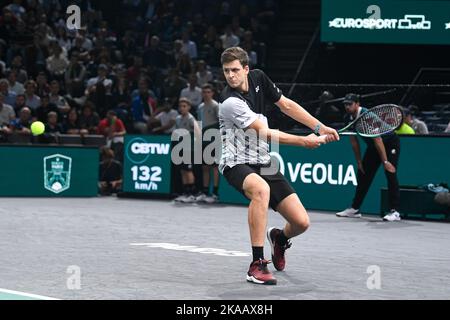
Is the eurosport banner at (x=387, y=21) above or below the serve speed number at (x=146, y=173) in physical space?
above

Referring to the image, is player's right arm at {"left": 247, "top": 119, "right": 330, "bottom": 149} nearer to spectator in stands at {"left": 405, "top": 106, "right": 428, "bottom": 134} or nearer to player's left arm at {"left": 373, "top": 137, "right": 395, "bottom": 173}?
player's left arm at {"left": 373, "top": 137, "right": 395, "bottom": 173}

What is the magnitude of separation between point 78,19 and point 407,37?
825 centimetres

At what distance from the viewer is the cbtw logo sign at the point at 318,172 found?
54.0 ft

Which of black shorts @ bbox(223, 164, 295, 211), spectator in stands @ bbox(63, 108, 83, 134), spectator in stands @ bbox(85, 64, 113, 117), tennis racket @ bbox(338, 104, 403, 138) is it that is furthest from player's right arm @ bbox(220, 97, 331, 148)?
spectator in stands @ bbox(85, 64, 113, 117)

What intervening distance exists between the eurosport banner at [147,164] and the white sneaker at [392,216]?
5.10 meters

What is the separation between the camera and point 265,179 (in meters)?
8.66

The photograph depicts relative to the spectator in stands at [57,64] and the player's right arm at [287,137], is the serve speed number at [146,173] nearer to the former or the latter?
the spectator in stands at [57,64]

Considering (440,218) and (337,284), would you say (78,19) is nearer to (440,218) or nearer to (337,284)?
(440,218)

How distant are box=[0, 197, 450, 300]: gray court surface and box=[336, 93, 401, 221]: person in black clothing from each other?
286mm

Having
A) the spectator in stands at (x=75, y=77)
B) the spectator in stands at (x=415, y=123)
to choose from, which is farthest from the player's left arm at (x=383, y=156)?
the spectator in stands at (x=75, y=77)

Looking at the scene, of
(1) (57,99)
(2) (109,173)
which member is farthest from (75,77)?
(2) (109,173)

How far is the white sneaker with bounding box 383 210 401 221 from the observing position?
14.8 meters

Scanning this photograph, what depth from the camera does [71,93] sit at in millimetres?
23000
